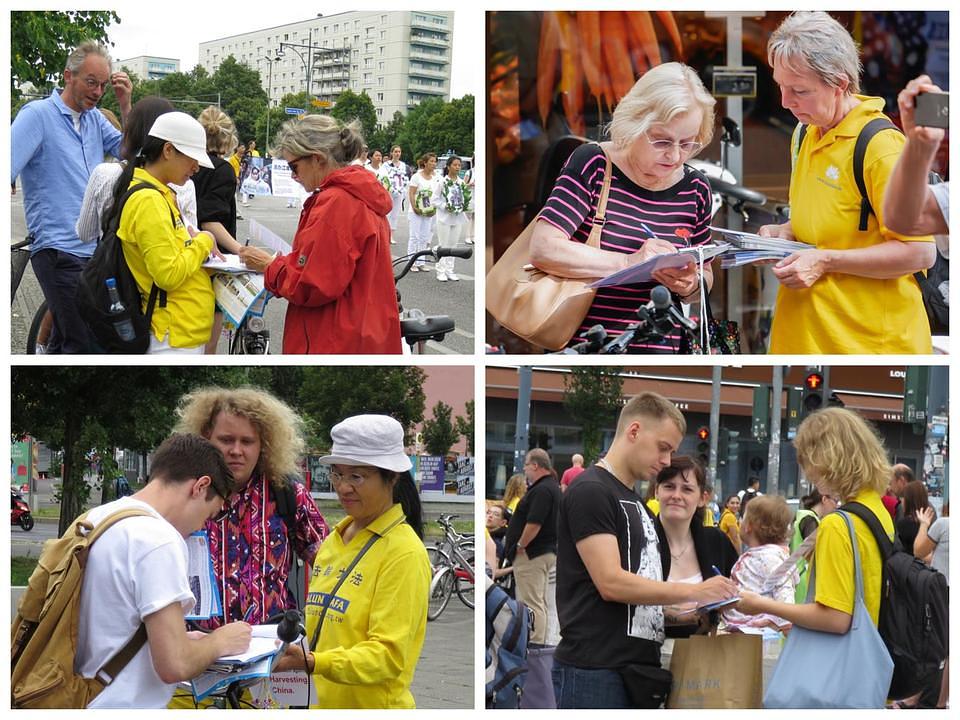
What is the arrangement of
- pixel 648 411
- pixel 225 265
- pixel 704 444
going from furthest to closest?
pixel 704 444 → pixel 225 265 → pixel 648 411

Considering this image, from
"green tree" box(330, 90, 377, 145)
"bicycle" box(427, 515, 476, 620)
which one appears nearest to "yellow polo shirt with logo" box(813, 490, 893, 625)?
"bicycle" box(427, 515, 476, 620)

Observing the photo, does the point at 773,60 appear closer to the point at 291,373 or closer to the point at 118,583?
the point at 291,373

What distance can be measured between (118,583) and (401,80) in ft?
7.99

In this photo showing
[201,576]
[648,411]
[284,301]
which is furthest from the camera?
[284,301]

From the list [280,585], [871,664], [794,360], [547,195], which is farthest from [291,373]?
[871,664]

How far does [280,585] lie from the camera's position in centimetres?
425

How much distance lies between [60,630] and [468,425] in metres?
1.80

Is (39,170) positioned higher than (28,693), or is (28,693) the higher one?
(39,170)

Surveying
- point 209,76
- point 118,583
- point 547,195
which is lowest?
point 118,583

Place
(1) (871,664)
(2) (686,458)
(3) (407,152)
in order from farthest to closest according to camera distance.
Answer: (3) (407,152) < (2) (686,458) < (1) (871,664)

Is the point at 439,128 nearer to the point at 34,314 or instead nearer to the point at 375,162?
the point at 375,162

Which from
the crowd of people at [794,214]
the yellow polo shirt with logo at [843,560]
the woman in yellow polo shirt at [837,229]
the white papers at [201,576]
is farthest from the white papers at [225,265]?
the yellow polo shirt with logo at [843,560]

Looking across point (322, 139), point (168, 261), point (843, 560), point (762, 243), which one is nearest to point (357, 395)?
point (168, 261)

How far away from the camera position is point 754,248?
4328 millimetres
